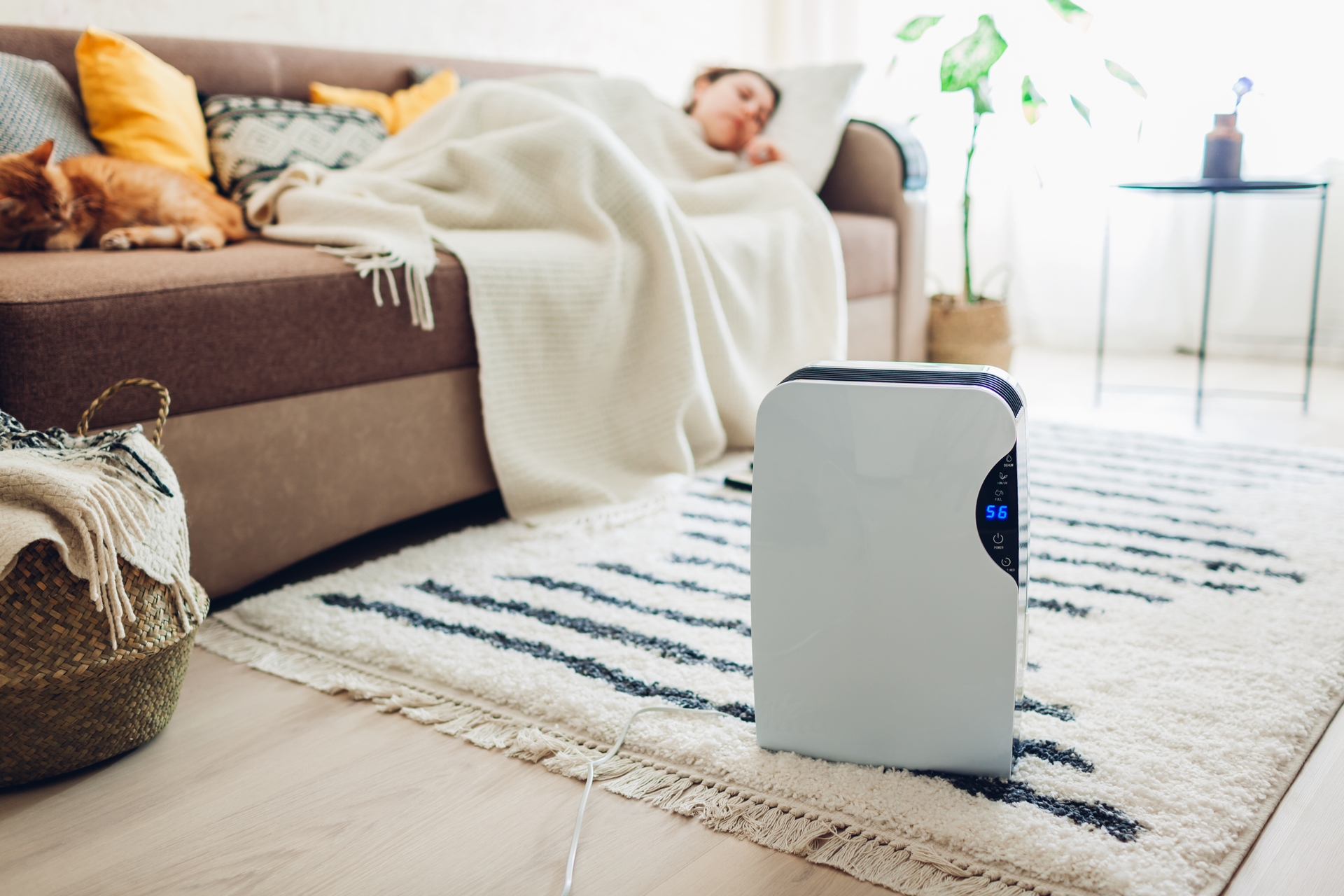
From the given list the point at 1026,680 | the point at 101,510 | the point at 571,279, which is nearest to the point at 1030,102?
the point at 571,279

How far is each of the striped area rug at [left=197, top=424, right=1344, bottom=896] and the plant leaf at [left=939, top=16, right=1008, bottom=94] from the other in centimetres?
115

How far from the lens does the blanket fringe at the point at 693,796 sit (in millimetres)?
750

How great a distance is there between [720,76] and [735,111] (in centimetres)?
14

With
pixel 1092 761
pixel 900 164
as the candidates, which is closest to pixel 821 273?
pixel 900 164

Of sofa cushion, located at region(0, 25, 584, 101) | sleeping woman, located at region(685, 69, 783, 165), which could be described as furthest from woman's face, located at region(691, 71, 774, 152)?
sofa cushion, located at region(0, 25, 584, 101)

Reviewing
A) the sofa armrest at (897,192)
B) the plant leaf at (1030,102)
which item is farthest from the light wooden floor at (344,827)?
the plant leaf at (1030,102)

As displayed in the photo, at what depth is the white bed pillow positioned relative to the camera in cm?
237

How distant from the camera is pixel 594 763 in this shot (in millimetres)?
911

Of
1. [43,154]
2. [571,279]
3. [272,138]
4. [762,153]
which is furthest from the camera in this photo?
[762,153]

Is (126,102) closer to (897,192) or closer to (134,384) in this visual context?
(134,384)

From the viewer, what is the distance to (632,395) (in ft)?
5.70

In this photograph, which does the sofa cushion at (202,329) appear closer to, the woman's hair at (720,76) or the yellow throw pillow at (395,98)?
the yellow throw pillow at (395,98)

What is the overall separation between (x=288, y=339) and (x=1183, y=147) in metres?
2.54

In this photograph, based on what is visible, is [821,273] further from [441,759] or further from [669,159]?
[441,759]
